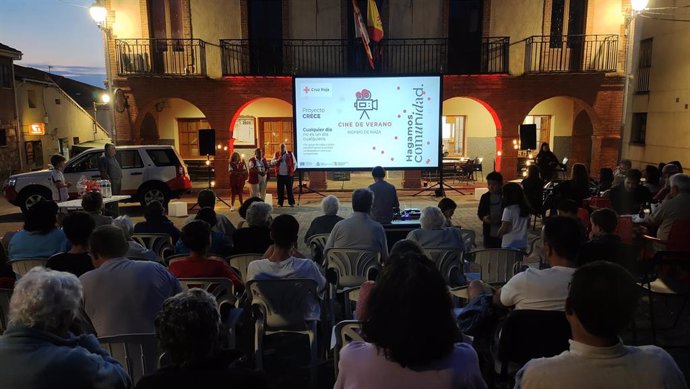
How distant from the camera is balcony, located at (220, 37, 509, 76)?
623 inches

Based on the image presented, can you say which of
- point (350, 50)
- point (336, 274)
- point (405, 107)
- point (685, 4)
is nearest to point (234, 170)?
point (405, 107)

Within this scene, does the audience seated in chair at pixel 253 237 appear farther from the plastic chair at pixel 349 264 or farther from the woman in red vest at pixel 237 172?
the woman in red vest at pixel 237 172

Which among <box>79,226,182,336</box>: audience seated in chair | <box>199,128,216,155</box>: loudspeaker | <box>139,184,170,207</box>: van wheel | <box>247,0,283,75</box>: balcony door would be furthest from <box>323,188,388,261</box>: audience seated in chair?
<box>247,0,283,75</box>: balcony door

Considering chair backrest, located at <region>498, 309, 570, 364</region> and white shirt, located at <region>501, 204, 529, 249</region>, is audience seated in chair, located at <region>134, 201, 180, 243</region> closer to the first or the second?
white shirt, located at <region>501, 204, 529, 249</region>

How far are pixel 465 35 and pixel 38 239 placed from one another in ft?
46.9

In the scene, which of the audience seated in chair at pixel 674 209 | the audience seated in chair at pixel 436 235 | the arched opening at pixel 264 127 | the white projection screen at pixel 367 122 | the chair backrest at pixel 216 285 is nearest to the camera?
the chair backrest at pixel 216 285

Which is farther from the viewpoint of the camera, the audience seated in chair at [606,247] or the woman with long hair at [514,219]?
the woman with long hair at [514,219]

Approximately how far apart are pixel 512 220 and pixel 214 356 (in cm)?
462

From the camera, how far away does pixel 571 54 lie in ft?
52.7

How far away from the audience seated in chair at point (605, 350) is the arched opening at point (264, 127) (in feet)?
58.5

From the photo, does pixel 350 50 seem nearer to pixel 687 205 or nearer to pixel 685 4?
pixel 685 4

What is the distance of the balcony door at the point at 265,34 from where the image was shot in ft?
52.2

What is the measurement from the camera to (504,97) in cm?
1559

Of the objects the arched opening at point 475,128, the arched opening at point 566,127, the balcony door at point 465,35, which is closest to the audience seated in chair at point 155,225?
the balcony door at point 465,35
